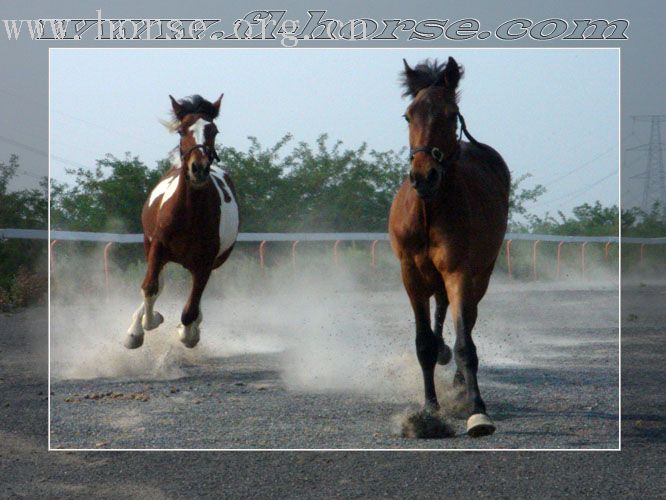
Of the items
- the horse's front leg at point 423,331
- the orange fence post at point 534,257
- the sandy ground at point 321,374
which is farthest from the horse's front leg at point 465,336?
the orange fence post at point 534,257

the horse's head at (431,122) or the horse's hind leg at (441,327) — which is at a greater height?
the horse's head at (431,122)

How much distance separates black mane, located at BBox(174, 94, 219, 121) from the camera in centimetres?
628

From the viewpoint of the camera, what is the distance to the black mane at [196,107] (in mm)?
6281

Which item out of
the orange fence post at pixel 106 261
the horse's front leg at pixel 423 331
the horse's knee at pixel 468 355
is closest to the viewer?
the horse's knee at pixel 468 355

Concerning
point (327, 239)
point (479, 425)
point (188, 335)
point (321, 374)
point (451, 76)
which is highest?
point (451, 76)

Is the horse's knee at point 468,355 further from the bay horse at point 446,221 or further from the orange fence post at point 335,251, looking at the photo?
the orange fence post at point 335,251

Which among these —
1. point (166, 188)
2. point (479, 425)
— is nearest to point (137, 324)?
point (166, 188)

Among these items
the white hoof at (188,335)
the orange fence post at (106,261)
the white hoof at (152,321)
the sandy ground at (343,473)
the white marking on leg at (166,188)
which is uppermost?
the white marking on leg at (166,188)

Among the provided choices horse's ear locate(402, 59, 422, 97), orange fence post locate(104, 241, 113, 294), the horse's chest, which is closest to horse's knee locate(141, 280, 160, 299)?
orange fence post locate(104, 241, 113, 294)

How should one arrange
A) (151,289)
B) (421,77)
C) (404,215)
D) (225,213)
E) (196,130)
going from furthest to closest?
(151,289), (225,213), (196,130), (404,215), (421,77)

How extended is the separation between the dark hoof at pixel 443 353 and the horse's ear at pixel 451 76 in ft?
5.56

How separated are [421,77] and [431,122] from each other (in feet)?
1.40

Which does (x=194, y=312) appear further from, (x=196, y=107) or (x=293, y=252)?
(x=196, y=107)

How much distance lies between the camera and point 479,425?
564cm
